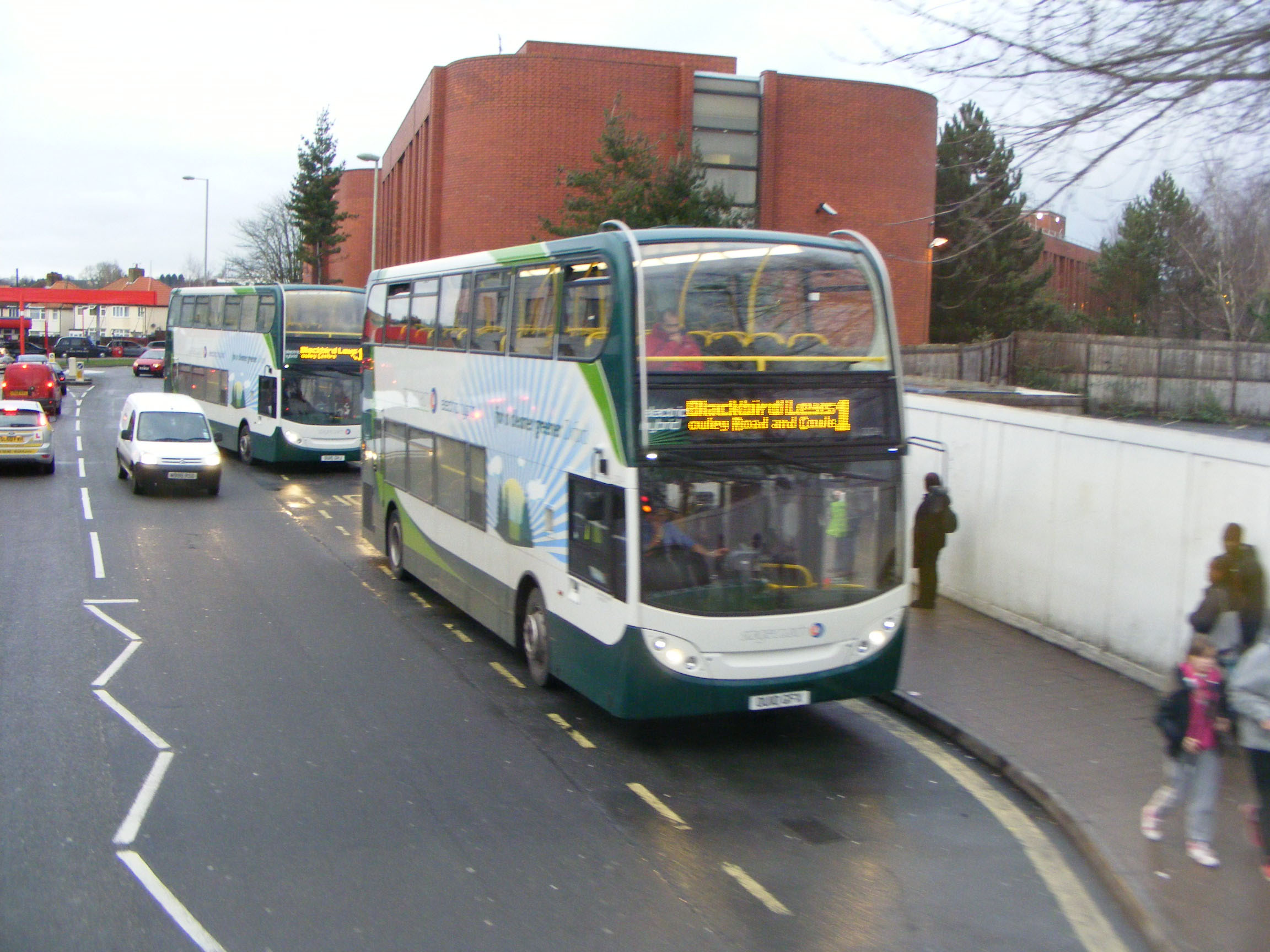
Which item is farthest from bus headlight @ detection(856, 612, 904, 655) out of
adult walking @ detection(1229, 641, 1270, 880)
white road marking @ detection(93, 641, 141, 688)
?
white road marking @ detection(93, 641, 141, 688)

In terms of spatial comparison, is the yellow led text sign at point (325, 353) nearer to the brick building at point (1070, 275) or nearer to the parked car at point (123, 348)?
the brick building at point (1070, 275)

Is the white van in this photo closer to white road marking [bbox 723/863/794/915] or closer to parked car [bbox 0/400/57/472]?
parked car [bbox 0/400/57/472]

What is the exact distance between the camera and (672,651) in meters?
8.11

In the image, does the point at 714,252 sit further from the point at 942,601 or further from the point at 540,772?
the point at 942,601

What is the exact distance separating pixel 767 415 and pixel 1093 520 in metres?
4.47

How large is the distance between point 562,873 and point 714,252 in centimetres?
455

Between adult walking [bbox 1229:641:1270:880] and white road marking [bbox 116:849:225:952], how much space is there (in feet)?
17.2

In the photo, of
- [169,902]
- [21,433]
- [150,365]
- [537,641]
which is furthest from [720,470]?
[150,365]

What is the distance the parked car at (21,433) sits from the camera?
23.6 m

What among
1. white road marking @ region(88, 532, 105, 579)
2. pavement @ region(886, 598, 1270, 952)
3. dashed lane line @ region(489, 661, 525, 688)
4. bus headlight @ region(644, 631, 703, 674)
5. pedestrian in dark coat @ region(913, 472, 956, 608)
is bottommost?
dashed lane line @ region(489, 661, 525, 688)

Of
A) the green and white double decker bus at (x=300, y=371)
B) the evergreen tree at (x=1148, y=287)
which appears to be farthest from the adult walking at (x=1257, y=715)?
the evergreen tree at (x=1148, y=287)

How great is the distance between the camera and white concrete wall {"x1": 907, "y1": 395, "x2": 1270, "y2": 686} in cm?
949

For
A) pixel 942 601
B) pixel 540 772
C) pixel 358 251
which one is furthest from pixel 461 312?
pixel 358 251

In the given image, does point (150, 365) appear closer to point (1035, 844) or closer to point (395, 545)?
point (395, 545)
